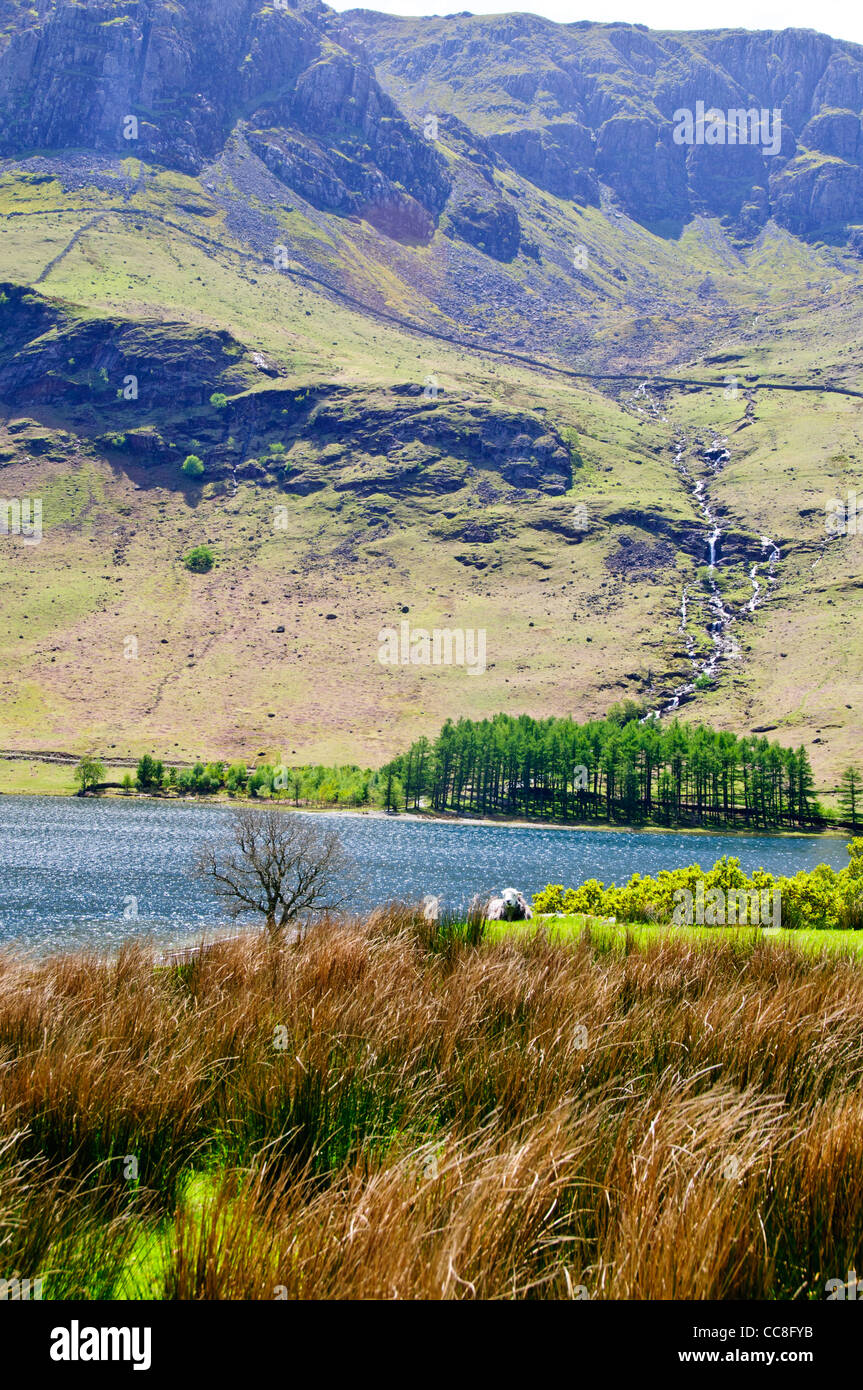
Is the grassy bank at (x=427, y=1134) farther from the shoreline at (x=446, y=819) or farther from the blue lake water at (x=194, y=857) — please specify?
the shoreline at (x=446, y=819)

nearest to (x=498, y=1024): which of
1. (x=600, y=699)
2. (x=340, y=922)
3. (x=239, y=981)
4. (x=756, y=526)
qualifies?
(x=239, y=981)

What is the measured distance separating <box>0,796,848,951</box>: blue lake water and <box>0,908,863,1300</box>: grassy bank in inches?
624

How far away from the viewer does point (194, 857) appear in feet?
187

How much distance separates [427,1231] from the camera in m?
3.05

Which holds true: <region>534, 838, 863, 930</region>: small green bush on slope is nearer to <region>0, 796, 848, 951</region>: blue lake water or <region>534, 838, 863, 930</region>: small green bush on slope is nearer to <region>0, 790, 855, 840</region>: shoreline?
<region>0, 796, 848, 951</region>: blue lake water

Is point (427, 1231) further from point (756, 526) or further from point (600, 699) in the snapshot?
point (756, 526)

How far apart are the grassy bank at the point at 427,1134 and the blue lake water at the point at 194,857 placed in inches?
624

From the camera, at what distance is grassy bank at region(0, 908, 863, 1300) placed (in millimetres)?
2992

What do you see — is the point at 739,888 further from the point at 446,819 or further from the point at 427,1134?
the point at 446,819

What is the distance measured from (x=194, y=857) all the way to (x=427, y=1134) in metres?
55.5

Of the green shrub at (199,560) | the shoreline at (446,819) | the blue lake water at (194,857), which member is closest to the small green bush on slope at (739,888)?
the blue lake water at (194,857)

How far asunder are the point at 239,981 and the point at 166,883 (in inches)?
1896

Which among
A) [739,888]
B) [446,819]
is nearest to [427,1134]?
[739,888]

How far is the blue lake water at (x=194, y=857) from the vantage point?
4128 cm
